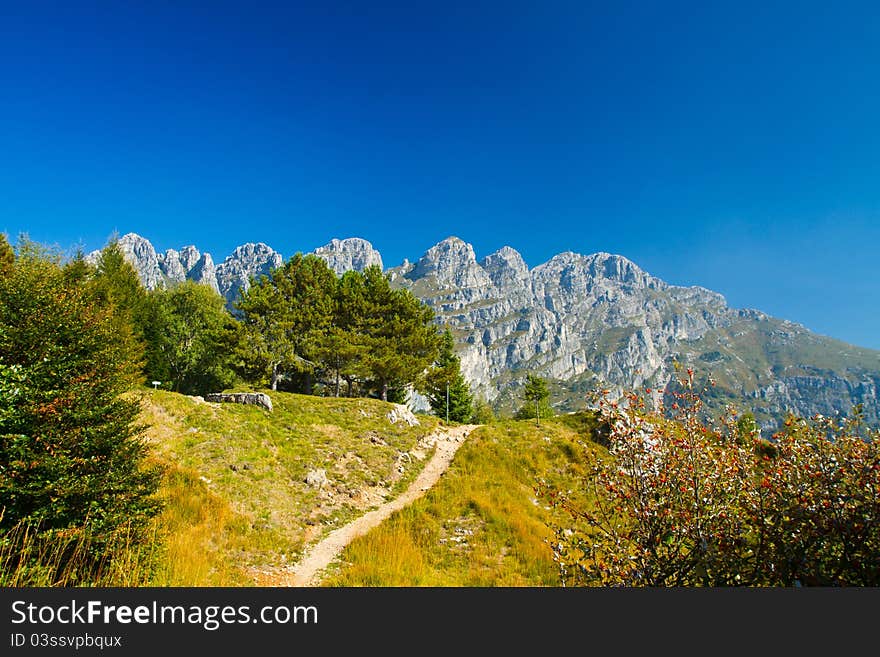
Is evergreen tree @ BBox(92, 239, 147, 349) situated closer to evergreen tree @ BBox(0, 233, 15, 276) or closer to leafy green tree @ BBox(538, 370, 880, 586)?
→ evergreen tree @ BBox(0, 233, 15, 276)

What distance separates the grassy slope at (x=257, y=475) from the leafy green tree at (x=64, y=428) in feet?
5.02

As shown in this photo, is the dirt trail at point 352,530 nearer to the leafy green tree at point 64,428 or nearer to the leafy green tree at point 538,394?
the leafy green tree at point 64,428

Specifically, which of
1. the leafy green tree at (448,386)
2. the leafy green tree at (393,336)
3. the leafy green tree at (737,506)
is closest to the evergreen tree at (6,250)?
the leafy green tree at (393,336)

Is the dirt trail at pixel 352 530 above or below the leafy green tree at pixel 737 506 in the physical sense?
below

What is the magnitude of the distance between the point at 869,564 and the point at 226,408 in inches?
955

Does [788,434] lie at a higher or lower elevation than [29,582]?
higher

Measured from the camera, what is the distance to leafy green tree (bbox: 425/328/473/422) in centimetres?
4053

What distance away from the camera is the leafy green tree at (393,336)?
35688 mm

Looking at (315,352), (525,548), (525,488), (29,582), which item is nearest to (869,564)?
(525,548)

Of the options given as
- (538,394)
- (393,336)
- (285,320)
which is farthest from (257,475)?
(538,394)

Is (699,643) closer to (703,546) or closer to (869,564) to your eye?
(703,546)

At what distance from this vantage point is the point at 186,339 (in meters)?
45.3

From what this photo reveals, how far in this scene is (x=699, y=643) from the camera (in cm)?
333

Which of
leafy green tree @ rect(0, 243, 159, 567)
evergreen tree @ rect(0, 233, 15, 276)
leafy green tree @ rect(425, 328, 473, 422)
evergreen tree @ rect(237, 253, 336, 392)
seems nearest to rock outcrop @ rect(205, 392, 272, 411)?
evergreen tree @ rect(237, 253, 336, 392)
